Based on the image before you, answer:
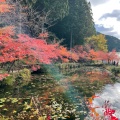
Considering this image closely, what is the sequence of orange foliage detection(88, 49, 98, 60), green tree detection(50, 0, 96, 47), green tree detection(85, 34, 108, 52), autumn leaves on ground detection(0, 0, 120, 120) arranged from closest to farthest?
1. autumn leaves on ground detection(0, 0, 120, 120)
2. green tree detection(50, 0, 96, 47)
3. orange foliage detection(88, 49, 98, 60)
4. green tree detection(85, 34, 108, 52)

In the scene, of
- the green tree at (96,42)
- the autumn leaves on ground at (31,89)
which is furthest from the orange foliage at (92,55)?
the autumn leaves on ground at (31,89)

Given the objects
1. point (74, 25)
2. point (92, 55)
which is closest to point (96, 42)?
point (92, 55)

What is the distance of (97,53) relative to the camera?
4466 cm

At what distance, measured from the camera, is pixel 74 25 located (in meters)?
40.5

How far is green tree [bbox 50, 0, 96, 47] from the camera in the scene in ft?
133

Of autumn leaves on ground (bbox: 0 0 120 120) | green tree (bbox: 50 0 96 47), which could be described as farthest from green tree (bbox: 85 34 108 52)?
autumn leaves on ground (bbox: 0 0 120 120)

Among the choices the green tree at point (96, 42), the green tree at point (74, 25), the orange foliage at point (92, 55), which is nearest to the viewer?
the green tree at point (74, 25)

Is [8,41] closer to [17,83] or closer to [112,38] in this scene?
[17,83]

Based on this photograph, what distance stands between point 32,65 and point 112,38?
3397 inches

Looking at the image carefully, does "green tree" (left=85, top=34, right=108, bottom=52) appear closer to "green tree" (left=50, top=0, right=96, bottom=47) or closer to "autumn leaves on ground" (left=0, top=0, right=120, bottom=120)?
"green tree" (left=50, top=0, right=96, bottom=47)

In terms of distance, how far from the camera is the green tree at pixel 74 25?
40406mm

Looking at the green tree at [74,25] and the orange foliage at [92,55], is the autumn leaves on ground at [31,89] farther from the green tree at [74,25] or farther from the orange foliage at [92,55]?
the orange foliage at [92,55]

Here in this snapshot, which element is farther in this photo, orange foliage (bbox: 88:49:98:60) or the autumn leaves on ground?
orange foliage (bbox: 88:49:98:60)

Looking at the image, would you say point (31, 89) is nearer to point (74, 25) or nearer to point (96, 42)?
point (74, 25)
